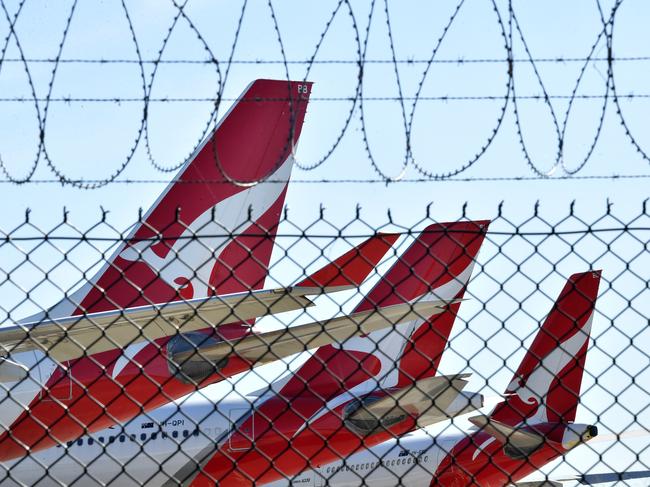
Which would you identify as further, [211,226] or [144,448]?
[144,448]

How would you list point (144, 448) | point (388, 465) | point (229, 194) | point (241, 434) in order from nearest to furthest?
point (229, 194) < point (241, 434) < point (144, 448) < point (388, 465)

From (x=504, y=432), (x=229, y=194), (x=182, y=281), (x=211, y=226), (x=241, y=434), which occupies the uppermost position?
(x=229, y=194)

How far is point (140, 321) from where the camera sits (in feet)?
28.4

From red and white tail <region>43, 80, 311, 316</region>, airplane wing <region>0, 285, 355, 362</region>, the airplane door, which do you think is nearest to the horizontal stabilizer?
airplane wing <region>0, 285, 355, 362</region>

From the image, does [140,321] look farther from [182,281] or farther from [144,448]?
[144,448]

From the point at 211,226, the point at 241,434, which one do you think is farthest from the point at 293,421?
the point at 211,226

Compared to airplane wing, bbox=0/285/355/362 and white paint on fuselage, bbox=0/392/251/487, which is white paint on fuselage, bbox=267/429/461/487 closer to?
white paint on fuselage, bbox=0/392/251/487

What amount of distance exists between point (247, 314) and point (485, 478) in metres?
11.3

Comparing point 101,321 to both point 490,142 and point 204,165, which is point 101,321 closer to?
point 490,142

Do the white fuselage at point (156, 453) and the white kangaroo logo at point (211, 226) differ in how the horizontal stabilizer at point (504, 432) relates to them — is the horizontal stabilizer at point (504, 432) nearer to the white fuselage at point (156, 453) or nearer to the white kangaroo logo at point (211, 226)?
the white fuselage at point (156, 453)

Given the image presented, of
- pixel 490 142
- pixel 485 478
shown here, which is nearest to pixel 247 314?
pixel 490 142

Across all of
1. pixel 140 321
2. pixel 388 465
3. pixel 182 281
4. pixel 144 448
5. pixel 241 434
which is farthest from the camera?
pixel 388 465

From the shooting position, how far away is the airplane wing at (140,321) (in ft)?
14.3

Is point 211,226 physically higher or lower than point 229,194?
lower
